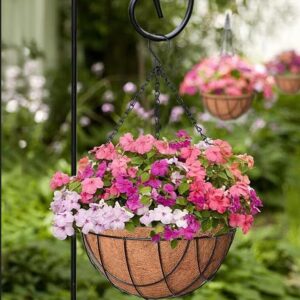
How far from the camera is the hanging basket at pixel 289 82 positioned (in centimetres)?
566

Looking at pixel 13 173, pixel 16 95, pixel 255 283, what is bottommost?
pixel 255 283

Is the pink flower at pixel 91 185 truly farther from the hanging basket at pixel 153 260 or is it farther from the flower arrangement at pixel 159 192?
the hanging basket at pixel 153 260

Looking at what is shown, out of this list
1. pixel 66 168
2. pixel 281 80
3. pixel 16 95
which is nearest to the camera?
pixel 66 168

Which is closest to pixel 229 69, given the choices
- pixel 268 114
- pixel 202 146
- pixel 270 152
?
pixel 202 146

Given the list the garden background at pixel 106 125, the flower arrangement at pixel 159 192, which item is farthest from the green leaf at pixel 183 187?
the garden background at pixel 106 125

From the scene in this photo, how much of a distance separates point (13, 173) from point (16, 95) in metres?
0.96

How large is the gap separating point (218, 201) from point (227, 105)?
2085 millimetres

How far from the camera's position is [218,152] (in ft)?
7.17

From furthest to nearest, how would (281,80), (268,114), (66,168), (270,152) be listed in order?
(268,114) < (270,152) < (281,80) < (66,168)

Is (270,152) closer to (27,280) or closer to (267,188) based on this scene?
(267,188)

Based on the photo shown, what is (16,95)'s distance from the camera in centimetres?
624

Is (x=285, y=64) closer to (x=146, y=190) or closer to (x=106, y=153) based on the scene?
(x=106, y=153)

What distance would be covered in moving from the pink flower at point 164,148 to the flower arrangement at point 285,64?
143 inches

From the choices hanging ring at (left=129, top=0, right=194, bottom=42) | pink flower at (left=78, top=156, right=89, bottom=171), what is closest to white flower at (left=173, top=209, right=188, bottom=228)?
pink flower at (left=78, top=156, right=89, bottom=171)
